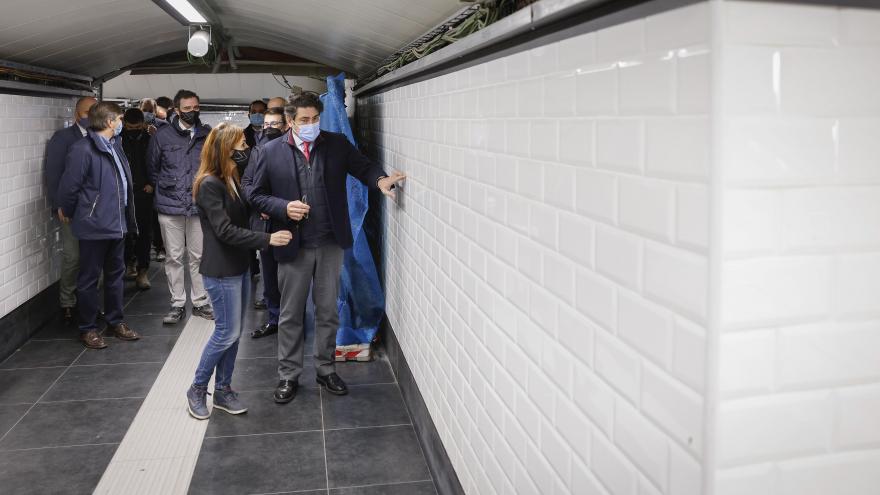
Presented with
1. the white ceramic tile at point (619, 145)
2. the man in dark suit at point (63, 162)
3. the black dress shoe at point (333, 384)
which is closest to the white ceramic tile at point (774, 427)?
the white ceramic tile at point (619, 145)

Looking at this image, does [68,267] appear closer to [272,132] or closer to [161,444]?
[272,132]

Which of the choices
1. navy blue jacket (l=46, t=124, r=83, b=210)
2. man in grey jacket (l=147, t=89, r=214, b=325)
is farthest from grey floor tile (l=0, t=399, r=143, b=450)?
navy blue jacket (l=46, t=124, r=83, b=210)

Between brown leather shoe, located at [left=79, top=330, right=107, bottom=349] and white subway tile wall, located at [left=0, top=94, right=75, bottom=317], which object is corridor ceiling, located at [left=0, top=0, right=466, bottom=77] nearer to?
white subway tile wall, located at [left=0, top=94, right=75, bottom=317]

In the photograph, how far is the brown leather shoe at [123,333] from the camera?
6.09m

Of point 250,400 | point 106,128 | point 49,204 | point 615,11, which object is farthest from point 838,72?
point 49,204

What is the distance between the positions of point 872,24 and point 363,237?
4.35 m

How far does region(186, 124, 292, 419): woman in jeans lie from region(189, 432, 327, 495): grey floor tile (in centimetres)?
48

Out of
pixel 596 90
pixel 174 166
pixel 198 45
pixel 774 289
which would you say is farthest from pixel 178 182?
pixel 774 289

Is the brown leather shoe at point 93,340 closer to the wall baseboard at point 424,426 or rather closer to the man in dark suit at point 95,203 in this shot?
the man in dark suit at point 95,203

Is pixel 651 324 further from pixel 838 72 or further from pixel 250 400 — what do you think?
pixel 250 400

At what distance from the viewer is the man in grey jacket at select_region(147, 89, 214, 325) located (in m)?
6.47

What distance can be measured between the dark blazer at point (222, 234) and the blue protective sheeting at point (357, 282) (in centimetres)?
124

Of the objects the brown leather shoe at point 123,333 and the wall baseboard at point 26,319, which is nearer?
the wall baseboard at point 26,319

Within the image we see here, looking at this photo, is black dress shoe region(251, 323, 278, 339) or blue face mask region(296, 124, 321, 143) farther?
black dress shoe region(251, 323, 278, 339)
